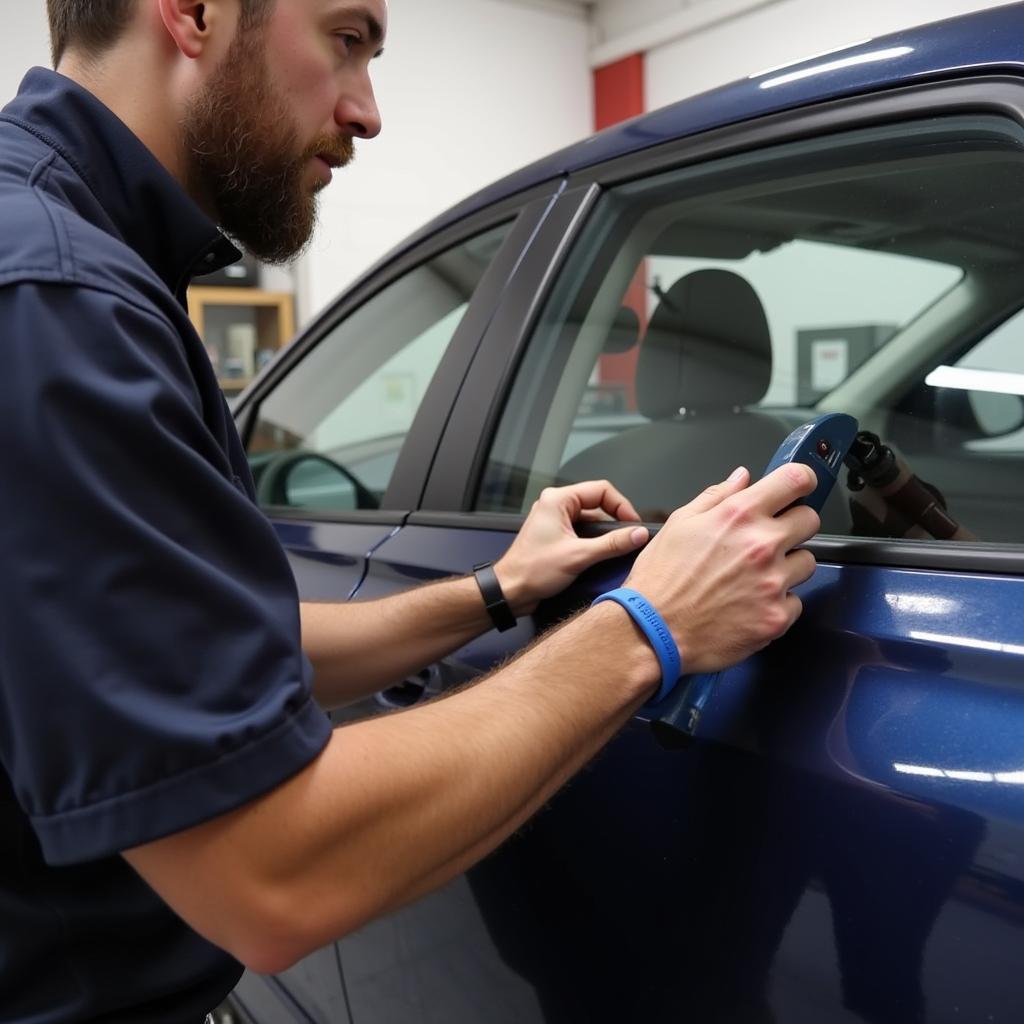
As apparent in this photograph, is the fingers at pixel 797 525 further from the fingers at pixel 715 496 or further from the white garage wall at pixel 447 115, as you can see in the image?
the white garage wall at pixel 447 115

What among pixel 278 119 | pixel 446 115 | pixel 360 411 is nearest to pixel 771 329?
pixel 278 119

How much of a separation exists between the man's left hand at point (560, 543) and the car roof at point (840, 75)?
0.43 metres

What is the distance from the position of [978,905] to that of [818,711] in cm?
17

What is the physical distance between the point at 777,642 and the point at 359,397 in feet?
4.25

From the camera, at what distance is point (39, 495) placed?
616 mm

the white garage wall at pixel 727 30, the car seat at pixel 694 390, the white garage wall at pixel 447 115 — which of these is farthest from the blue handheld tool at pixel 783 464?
the white garage wall at pixel 447 115

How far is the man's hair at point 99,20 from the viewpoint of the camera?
0.87 meters

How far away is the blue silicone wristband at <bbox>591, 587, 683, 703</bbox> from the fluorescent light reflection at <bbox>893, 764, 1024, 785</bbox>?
7.0 inches

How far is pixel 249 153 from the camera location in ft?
3.00

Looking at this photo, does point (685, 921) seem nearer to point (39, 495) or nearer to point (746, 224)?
point (39, 495)

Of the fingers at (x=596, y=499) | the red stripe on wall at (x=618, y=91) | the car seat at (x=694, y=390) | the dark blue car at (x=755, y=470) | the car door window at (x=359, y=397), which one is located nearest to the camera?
the dark blue car at (x=755, y=470)

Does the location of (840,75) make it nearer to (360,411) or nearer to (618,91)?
(360,411)

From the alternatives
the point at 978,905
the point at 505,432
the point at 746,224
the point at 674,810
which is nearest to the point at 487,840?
the point at 674,810

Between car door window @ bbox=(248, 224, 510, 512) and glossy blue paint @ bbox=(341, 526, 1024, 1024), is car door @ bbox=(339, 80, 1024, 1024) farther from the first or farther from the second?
car door window @ bbox=(248, 224, 510, 512)
